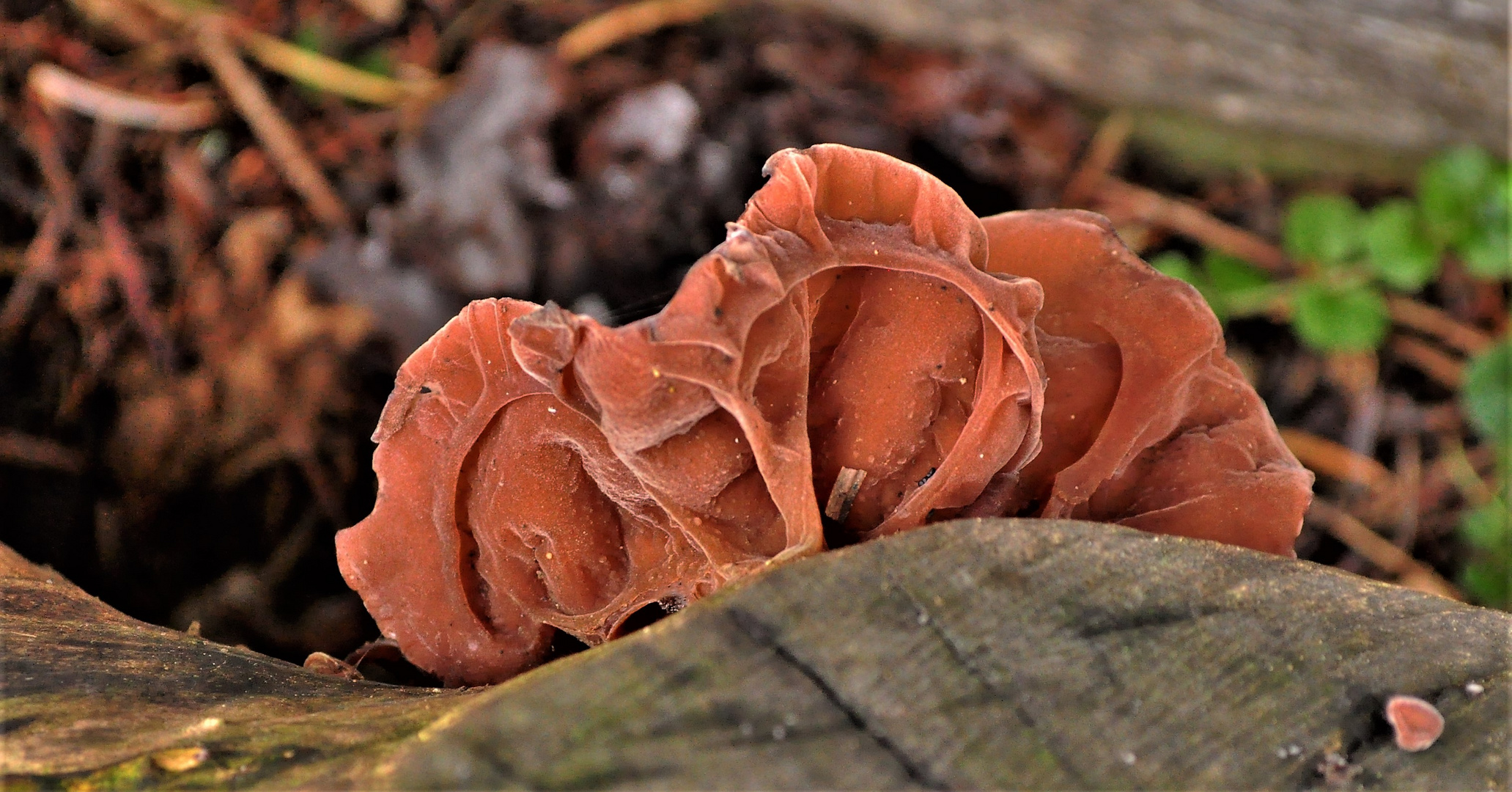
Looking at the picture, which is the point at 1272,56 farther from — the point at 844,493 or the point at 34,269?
the point at 34,269

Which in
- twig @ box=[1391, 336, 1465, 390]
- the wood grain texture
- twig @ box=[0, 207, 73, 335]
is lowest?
twig @ box=[1391, 336, 1465, 390]

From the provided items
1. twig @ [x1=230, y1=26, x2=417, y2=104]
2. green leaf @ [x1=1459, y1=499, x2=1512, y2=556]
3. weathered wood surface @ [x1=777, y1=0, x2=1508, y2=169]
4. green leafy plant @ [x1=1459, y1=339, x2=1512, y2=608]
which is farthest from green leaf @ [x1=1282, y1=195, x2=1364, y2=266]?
twig @ [x1=230, y1=26, x2=417, y2=104]

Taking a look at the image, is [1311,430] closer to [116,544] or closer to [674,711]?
[674,711]

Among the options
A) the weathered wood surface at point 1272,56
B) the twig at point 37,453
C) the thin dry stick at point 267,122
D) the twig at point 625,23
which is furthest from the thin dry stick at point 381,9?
the twig at point 37,453

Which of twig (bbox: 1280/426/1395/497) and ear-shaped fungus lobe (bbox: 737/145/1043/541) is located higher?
Result: ear-shaped fungus lobe (bbox: 737/145/1043/541)

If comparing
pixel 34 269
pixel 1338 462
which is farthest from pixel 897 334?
pixel 1338 462

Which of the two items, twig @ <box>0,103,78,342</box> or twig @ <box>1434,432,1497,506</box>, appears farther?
twig @ <box>1434,432,1497,506</box>

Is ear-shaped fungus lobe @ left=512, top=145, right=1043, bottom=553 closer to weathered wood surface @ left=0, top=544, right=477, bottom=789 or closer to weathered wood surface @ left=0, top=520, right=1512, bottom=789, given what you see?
weathered wood surface @ left=0, top=520, right=1512, bottom=789
